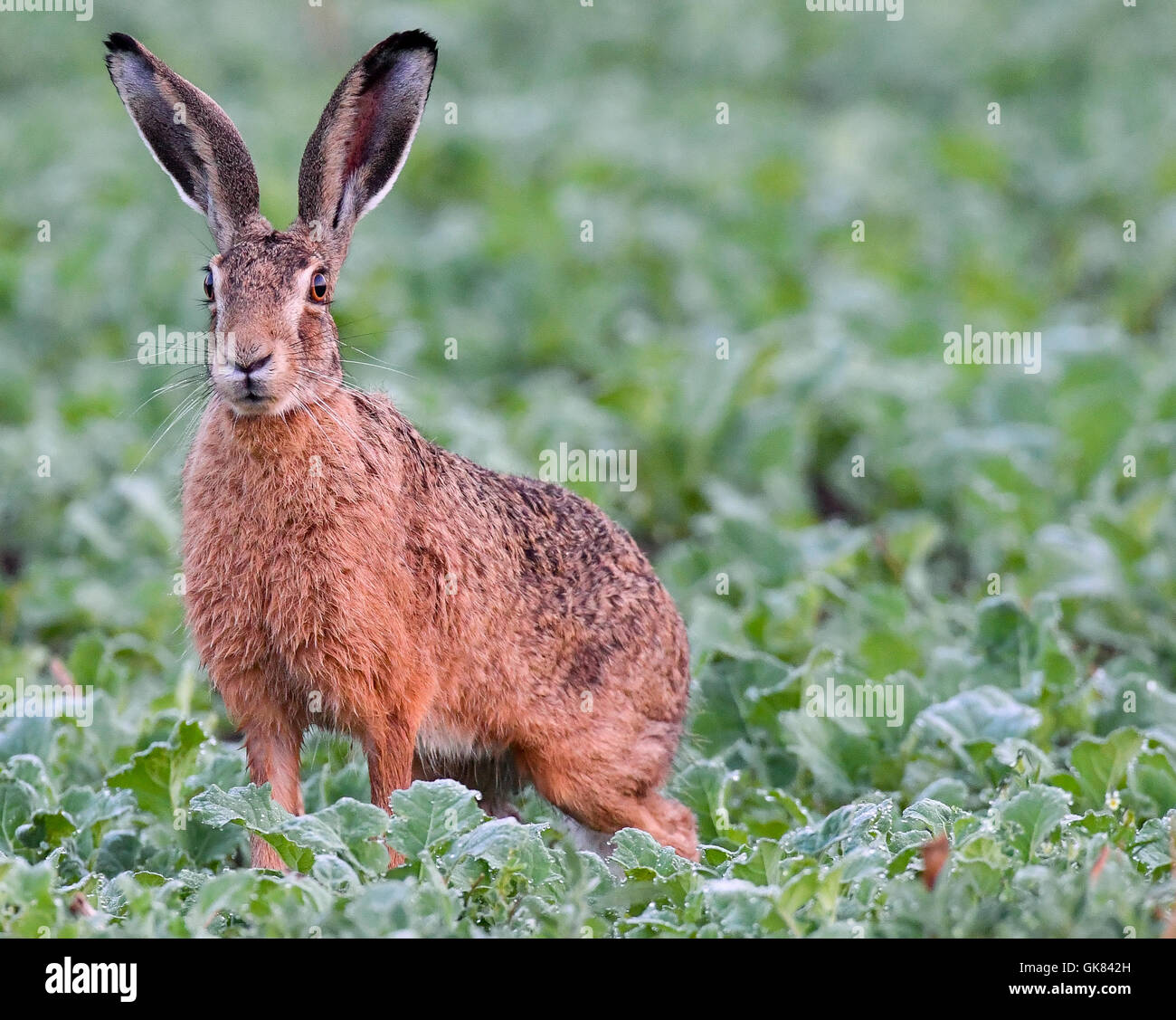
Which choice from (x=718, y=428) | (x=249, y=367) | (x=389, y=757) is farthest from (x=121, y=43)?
(x=718, y=428)

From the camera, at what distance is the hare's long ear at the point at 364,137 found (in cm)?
574

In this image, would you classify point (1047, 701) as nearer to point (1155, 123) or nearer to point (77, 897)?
point (77, 897)

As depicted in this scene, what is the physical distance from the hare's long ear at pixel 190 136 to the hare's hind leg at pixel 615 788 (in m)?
2.01

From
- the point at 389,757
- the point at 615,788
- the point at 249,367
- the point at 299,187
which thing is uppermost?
the point at 299,187

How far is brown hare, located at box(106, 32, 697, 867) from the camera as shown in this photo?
17.9 ft

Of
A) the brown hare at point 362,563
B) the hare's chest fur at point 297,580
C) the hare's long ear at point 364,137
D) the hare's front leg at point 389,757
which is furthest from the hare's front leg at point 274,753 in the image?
the hare's long ear at point 364,137

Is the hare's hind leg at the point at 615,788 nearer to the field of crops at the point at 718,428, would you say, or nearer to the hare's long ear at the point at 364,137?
the field of crops at the point at 718,428

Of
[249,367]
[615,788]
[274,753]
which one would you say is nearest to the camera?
[249,367]

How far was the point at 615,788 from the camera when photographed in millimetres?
6000

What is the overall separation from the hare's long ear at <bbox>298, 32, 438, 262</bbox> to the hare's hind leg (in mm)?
1822

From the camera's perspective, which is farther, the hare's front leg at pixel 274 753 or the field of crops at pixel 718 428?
the hare's front leg at pixel 274 753

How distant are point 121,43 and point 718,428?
477cm

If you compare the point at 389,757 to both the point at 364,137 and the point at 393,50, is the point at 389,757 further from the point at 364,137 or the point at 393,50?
the point at 393,50

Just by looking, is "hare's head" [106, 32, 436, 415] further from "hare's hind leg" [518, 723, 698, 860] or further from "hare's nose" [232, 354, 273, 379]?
"hare's hind leg" [518, 723, 698, 860]
